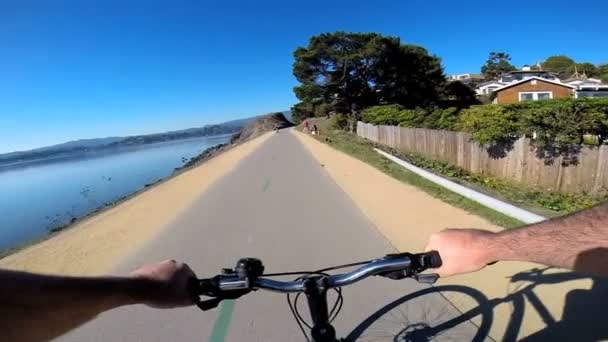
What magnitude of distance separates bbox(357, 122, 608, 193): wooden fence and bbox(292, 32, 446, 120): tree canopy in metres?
26.5

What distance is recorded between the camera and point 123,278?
1.44 metres

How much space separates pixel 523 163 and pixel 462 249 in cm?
1025

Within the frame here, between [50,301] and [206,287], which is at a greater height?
[50,301]

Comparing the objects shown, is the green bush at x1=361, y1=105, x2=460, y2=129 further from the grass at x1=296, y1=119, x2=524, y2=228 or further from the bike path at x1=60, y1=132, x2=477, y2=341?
Result: the bike path at x1=60, y1=132, x2=477, y2=341

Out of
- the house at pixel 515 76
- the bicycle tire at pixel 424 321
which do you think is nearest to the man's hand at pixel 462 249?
the bicycle tire at pixel 424 321

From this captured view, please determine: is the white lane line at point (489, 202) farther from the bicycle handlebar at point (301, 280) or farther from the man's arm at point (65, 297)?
the man's arm at point (65, 297)

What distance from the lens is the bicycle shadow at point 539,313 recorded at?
3328 mm

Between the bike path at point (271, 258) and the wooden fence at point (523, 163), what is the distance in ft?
15.8

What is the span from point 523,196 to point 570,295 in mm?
5698

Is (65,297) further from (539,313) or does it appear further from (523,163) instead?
(523,163)

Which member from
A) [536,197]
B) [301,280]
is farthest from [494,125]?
[301,280]

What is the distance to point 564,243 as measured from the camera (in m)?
1.48

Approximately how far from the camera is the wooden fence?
852cm

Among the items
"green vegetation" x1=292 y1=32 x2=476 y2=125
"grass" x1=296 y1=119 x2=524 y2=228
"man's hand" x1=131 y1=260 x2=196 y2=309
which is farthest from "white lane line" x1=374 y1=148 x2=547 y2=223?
"green vegetation" x1=292 y1=32 x2=476 y2=125
